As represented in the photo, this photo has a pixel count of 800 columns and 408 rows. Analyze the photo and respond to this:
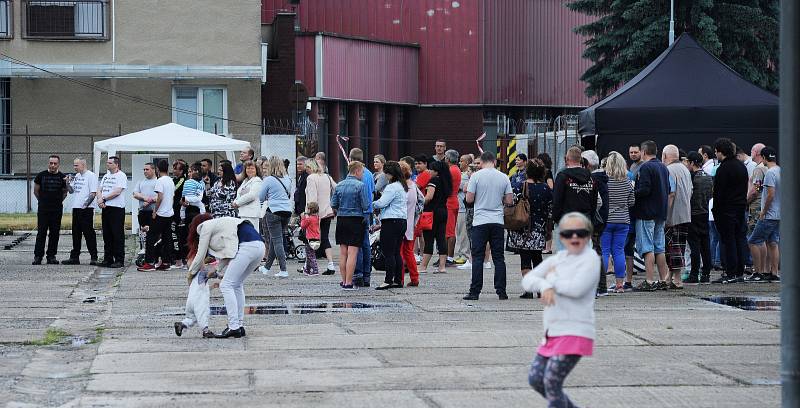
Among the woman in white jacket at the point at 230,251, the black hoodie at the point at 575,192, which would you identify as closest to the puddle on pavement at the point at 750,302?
the black hoodie at the point at 575,192

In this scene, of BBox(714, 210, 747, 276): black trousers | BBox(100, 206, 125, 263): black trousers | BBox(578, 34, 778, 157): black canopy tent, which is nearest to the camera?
BBox(714, 210, 747, 276): black trousers

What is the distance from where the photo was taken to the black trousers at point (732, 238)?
56.5ft

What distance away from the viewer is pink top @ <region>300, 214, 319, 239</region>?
1886 cm

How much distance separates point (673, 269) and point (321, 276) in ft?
16.7

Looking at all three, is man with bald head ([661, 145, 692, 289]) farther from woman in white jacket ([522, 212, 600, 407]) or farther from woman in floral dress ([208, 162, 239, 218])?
woman in white jacket ([522, 212, 600, 407])

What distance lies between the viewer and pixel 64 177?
2078cm

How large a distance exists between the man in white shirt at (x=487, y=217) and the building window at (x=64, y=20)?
2113 cm

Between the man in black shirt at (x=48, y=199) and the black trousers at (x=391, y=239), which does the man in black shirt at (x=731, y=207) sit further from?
the man in black shirt at (x=48, y=199)

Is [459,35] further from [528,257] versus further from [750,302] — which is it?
[750,302]

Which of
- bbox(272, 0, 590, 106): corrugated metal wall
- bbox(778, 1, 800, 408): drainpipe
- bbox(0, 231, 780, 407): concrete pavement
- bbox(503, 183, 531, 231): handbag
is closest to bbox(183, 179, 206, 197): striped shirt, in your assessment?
bbox(0, 231, 780, 407): concrete pavement

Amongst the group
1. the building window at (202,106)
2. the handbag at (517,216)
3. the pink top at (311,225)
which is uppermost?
the building window at (202,106)

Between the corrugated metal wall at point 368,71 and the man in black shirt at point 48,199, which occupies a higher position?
the corrugated metal wall at point 368,71

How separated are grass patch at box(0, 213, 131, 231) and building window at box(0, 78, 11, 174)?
2.16 meters

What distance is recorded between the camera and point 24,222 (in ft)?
99.2
